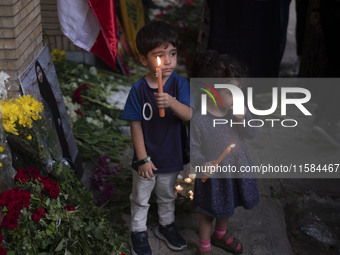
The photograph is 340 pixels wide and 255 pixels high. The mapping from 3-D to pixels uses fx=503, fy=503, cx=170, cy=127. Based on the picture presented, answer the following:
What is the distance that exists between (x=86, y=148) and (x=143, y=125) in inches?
67.0

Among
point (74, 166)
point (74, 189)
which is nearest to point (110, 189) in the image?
point (74, 166)

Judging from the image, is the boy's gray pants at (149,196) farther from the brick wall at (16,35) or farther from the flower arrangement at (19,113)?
the brick wall at (16,35)

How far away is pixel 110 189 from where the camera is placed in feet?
13.6

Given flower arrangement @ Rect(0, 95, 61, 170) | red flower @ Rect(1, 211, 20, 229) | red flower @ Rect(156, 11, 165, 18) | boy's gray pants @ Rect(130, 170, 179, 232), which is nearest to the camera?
red flower @ Rect(1, 211, 20, 229)

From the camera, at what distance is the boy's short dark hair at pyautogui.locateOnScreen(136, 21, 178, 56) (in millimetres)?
2965

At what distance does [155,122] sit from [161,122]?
39 millimetres

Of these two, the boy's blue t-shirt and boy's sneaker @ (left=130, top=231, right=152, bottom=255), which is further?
boy's sneaker @ (left=130, top=231, right=152, bottom=255)

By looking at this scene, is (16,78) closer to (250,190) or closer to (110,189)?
(110,189)

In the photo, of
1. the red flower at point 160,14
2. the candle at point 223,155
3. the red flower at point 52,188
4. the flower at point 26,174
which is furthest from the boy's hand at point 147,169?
the red flower at point 160,14

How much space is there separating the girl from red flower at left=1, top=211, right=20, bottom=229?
1111mm

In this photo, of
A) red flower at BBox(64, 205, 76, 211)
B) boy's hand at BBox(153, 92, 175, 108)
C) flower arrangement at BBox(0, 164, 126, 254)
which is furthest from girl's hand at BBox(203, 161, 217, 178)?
red flower at BBox(64, 205, 76, 211)

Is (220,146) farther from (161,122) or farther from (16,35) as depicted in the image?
(16,35)

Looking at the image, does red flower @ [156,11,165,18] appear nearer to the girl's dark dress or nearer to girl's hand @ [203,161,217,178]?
the girl's dark dress

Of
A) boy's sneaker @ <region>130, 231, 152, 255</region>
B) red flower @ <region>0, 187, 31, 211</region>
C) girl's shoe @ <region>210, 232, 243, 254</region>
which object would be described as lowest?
girl's shoe @ <region>210, 232, 243, 254</region>
